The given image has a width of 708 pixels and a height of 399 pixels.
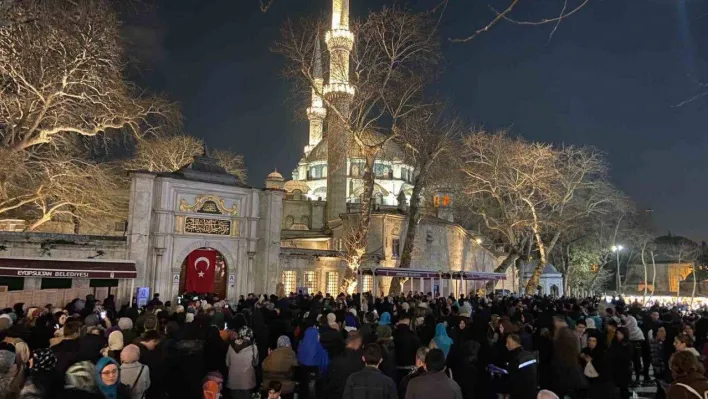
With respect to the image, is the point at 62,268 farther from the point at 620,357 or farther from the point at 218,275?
the point at 620,357

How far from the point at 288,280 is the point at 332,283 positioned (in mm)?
2909

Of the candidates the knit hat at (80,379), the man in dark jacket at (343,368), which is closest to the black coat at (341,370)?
the man in dark jacket at (343,368)

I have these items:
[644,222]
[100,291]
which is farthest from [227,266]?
[644,222]

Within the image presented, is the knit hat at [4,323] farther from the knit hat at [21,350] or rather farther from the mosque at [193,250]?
the mosque at [193,250]

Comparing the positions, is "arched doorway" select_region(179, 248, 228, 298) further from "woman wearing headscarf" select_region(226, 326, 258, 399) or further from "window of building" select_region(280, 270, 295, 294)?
"woman wearing headscarf" select_region(226, 326, 258, 399)

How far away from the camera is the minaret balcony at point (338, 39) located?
44.7m

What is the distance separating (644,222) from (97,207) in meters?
48.1

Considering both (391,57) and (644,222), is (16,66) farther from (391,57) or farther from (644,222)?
(644,222)

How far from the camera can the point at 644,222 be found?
48906 mm

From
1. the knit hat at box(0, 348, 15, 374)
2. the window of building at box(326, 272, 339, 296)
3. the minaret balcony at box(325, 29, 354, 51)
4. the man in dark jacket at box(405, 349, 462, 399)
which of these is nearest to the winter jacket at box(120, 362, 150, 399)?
the knit hat at box(0, 348, 15, 374)

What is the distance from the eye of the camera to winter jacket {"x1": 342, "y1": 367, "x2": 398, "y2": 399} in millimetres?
4180

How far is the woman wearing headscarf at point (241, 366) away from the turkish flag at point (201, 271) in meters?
14.2

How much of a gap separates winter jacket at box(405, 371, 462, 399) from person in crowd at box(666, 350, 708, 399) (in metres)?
1.55

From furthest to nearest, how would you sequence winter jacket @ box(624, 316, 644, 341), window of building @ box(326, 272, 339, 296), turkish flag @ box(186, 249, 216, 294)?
window of building @ box(326, 272, 339, 296), turkish flag @ box(186, 249, 216, 294), winter jacket @ box(624, 316, 644, 341)
